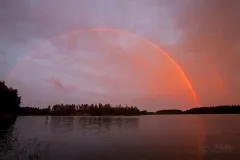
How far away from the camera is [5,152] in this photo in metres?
31.6

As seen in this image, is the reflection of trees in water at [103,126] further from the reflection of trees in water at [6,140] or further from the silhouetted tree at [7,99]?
the silhouetted tree at [7,99]

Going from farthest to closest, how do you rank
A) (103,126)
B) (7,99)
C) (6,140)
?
(7,99), (103,126), (6,140)

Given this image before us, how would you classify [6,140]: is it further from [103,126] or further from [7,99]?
[7,99]

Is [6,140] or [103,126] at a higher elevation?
[103,126]

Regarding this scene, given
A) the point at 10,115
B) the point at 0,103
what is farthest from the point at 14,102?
the point at 0,103

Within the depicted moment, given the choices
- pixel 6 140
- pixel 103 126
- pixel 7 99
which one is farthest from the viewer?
pixel 7 99

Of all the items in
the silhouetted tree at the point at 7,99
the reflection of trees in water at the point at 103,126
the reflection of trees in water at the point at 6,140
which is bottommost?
the reflection of trees in water at the point at 6,140

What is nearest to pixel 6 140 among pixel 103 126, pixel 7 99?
pixel 103 126

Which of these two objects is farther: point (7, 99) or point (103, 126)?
point (7, 99)

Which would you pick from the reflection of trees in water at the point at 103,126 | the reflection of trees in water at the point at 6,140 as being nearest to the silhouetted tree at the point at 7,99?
the reflection of trees in water at the point at 103,126

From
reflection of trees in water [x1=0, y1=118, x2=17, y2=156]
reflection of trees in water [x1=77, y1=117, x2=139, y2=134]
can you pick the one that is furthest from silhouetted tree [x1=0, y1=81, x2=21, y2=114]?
reflection of trees in water [x1=0, y1=118, x2=17, y2=156]

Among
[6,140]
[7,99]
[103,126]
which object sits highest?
[7,99]

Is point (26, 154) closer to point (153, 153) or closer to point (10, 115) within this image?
point (153, 153)

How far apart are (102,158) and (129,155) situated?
4.29 m
